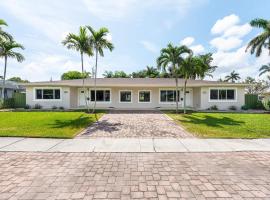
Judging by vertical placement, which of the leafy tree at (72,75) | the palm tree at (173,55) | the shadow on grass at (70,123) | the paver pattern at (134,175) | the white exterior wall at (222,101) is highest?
the leafy tree at (72,75)

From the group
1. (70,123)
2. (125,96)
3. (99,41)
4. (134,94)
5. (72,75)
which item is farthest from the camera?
(72,75)

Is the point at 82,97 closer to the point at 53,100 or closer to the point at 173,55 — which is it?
the point at 53,100

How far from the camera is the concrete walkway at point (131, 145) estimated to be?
22.6 ft

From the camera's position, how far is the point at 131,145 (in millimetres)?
7492

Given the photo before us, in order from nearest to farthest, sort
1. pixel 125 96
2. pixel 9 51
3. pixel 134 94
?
pixel 9 51 → pixel 134 94 → pixel 125 96

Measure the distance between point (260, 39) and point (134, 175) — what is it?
21.0 metres

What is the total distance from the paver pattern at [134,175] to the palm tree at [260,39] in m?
17.4

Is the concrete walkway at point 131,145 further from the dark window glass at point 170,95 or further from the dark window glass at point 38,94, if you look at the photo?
the dark window glass at point 170,95

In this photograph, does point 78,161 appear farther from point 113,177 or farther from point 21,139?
point 21,139

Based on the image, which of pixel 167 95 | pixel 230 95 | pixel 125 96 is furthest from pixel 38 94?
pixel 230 95

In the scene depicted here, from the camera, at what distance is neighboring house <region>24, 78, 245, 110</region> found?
22297 millimetres

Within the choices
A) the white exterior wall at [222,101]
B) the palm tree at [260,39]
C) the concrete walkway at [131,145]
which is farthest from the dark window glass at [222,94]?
the concrete walkway at [131,145]

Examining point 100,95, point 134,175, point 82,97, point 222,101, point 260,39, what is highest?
point 260,39

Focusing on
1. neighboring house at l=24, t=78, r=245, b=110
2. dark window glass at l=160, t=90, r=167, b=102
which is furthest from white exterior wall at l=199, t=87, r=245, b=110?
dark window glass at l=160, t=90, r=167, b=102
